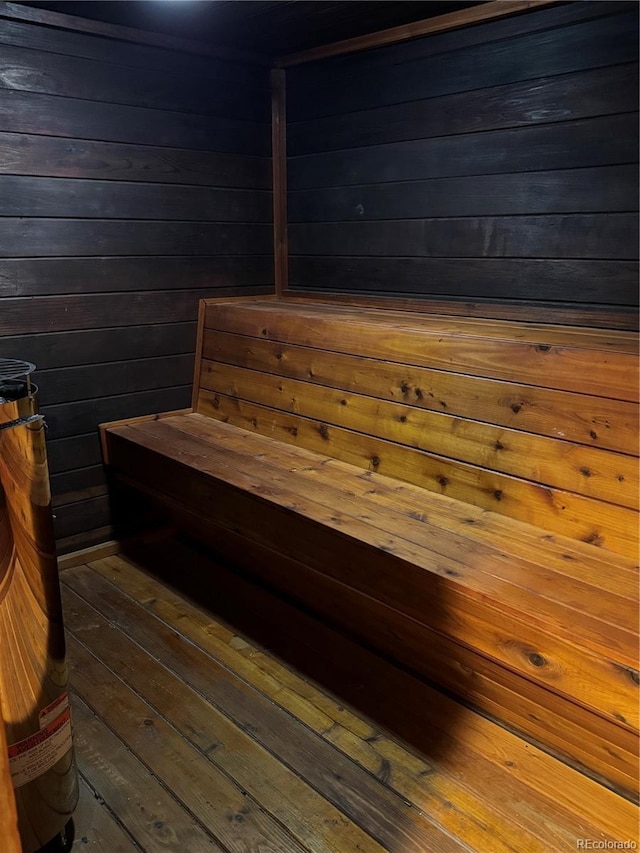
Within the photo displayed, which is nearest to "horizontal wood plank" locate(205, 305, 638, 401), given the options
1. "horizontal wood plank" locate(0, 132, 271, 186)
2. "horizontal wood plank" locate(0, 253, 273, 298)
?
"horizontal wood plank" locate(0, 253, 273, 298)

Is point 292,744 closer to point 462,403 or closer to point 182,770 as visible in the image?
point 182,770

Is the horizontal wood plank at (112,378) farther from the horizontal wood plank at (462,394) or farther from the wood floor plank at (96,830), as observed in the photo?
the wood floor plank at (96,830)

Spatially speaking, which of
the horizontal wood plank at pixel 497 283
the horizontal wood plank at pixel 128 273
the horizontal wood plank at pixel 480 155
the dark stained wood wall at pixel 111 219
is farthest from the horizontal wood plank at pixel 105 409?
the horizontal wood plank at pixel 480 155

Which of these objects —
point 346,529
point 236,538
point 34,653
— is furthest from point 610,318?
point 34,653

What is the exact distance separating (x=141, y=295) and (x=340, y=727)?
6.48 ft

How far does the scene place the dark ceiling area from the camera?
252cm

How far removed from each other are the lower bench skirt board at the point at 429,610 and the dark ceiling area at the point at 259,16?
1641 millimetres

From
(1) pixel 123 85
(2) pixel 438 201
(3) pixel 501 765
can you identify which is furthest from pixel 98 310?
(3) pixel 501 765

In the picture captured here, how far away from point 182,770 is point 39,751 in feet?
1.48

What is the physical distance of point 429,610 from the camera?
183 centimetres

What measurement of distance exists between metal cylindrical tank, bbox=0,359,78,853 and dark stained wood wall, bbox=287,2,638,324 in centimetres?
181

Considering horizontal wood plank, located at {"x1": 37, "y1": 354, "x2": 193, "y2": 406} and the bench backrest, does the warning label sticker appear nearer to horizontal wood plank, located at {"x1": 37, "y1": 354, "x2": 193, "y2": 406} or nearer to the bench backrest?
the bench backrest

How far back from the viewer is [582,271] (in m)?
2.42

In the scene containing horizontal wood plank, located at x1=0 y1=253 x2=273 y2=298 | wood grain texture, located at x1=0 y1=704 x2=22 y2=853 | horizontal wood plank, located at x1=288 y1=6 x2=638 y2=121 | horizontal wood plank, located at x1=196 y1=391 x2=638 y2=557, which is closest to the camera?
wood grain texture, located at x1=0 y1=704 x2=22 y2=853
